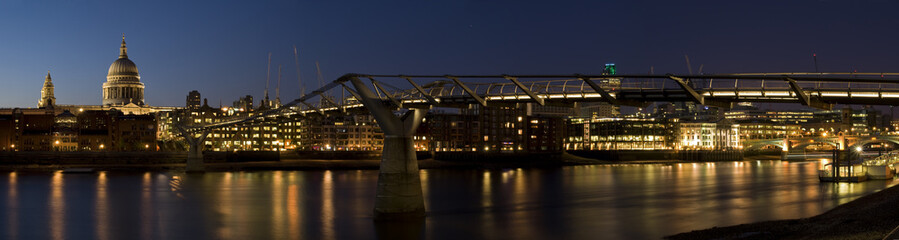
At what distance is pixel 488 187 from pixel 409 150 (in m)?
44.2

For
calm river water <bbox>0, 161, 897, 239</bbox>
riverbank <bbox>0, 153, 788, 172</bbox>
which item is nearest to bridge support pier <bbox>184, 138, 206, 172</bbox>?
riverbank <bbox>0, 153, 788, 172</bbox>

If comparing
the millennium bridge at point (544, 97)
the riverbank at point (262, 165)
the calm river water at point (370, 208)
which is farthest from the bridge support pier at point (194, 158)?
the millennium bridge at point (544, 97)

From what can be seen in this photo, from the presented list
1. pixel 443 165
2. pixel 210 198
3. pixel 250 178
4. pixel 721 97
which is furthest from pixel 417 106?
pixel 443 165

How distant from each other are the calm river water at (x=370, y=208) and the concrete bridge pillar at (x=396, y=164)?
43.3 inches

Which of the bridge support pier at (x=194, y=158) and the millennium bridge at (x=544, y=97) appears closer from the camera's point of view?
the millennium bridge at (x=544, y=97)

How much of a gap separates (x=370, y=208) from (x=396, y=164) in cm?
1660

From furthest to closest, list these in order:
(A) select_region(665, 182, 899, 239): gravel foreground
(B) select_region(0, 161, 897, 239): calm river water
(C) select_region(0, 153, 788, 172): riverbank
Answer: (C) select_region(0, 153, 788, 172): riverbank
(B) select_region(0, 161, 897, 239): calm river water
(A) select_region(665, 182, 899, 239): gravel foreground

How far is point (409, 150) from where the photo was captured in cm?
4284

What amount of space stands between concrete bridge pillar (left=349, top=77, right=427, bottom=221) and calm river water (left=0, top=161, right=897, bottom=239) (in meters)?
1.10

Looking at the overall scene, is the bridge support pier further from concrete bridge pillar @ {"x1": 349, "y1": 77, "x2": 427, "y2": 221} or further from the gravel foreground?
the gravel foreground

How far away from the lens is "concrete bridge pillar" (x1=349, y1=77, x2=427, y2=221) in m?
42.6

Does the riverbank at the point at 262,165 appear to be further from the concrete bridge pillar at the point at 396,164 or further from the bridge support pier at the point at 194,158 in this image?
the concrete bridge pillar at the point at 396,164

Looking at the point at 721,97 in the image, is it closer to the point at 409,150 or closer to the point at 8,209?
the point at 409,150

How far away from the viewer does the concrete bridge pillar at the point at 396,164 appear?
42625 millimetres
